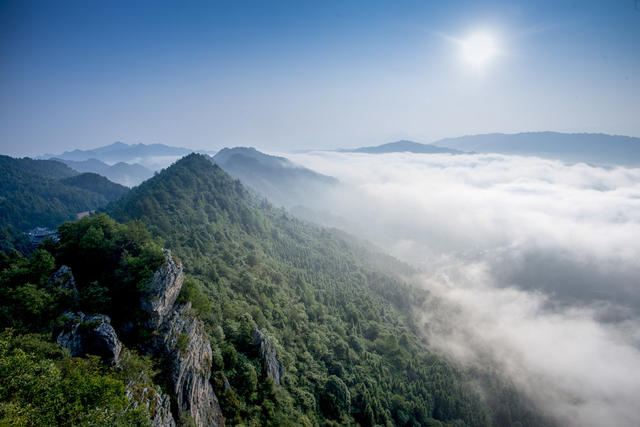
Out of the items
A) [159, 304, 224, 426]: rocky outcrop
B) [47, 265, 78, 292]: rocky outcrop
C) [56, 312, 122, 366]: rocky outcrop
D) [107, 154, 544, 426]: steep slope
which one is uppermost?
[47, 265, 78, 292]: rocky outcrop

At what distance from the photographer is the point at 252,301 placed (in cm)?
6431

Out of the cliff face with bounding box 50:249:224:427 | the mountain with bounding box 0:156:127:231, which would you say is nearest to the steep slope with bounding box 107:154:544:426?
the cliff face with bounding box 50:249:224:427

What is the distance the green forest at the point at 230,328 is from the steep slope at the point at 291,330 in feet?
1.12

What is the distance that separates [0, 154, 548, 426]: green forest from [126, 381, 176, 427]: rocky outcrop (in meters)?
1.13

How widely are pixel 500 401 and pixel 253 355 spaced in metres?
115

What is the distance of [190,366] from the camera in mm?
28750

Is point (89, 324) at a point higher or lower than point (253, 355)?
higher

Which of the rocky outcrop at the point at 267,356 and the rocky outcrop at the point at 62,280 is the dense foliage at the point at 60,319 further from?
the rocky outcrop at the point at 267,356

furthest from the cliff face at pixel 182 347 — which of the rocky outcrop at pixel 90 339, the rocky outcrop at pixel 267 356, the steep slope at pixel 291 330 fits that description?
the rocky outcrop at pixel 267 356

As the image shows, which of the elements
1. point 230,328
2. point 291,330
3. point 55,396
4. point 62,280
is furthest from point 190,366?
point 291,330

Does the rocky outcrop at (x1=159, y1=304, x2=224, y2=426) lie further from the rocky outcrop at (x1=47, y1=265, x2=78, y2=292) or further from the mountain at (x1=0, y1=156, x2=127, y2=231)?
the mountain at (x1=0, y1=156, x2=127, y2=231)

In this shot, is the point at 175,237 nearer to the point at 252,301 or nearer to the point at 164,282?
the point at 252,301

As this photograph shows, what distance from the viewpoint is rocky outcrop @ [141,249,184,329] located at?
1158 inches

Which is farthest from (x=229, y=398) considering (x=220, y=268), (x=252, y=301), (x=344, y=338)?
(x=344, y=338)
